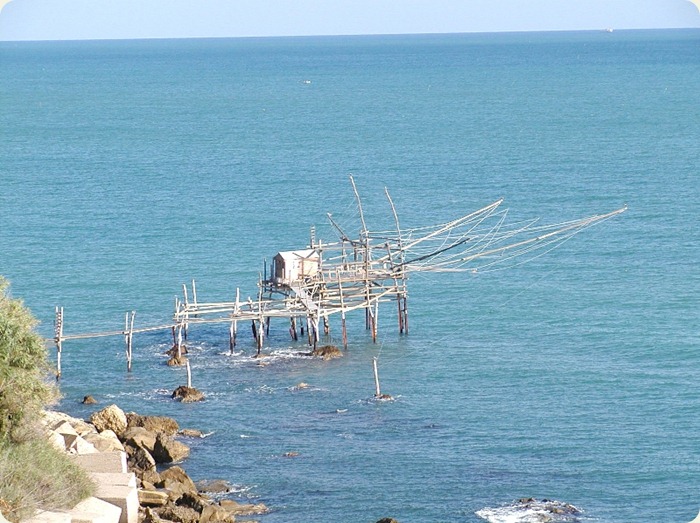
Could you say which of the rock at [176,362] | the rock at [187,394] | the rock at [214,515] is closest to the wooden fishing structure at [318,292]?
the rock at [176,362]

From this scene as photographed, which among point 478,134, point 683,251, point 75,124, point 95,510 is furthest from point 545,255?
point 75,124

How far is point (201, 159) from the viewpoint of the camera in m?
104

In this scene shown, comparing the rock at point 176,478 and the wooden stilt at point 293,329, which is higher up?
the wooden stilt at point 293,329

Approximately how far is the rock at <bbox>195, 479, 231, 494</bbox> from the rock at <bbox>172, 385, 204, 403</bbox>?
24.5 feet

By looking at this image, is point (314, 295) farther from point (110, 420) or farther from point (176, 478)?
point (176, 478)

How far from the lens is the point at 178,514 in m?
29.8

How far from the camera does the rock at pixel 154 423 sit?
3753cm

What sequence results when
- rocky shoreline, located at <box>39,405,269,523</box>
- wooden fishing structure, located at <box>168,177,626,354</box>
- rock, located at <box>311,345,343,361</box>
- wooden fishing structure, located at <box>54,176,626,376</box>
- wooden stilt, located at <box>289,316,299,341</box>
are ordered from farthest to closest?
wooden stilt, located at <box>289,316,299,341</box>
wooden fishing structure, located at <box>168,177,626,354</box>
wooden fishing structure, located at <box>54,176,626,376</box>
rock, located at <box>311,345,343,361</box>
rocky shoreline, located at <box>39,405,269,523</box>

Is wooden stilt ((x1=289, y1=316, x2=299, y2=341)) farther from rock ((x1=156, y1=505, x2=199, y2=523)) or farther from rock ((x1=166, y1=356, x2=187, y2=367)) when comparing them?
rock ((x1=156, y1=505, x2=199, y2=523))

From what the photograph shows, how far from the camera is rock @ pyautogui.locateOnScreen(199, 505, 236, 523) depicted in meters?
29.9

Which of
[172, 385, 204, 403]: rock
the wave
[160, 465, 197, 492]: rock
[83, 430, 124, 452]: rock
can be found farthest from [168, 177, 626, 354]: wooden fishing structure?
the wave

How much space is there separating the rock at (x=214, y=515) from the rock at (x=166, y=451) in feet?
16.8

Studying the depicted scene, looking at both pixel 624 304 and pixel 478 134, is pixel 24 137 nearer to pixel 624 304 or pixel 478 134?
Result: pixel 478 134

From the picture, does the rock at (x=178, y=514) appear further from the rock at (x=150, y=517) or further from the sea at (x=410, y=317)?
the sea at (x=410, y=317)
